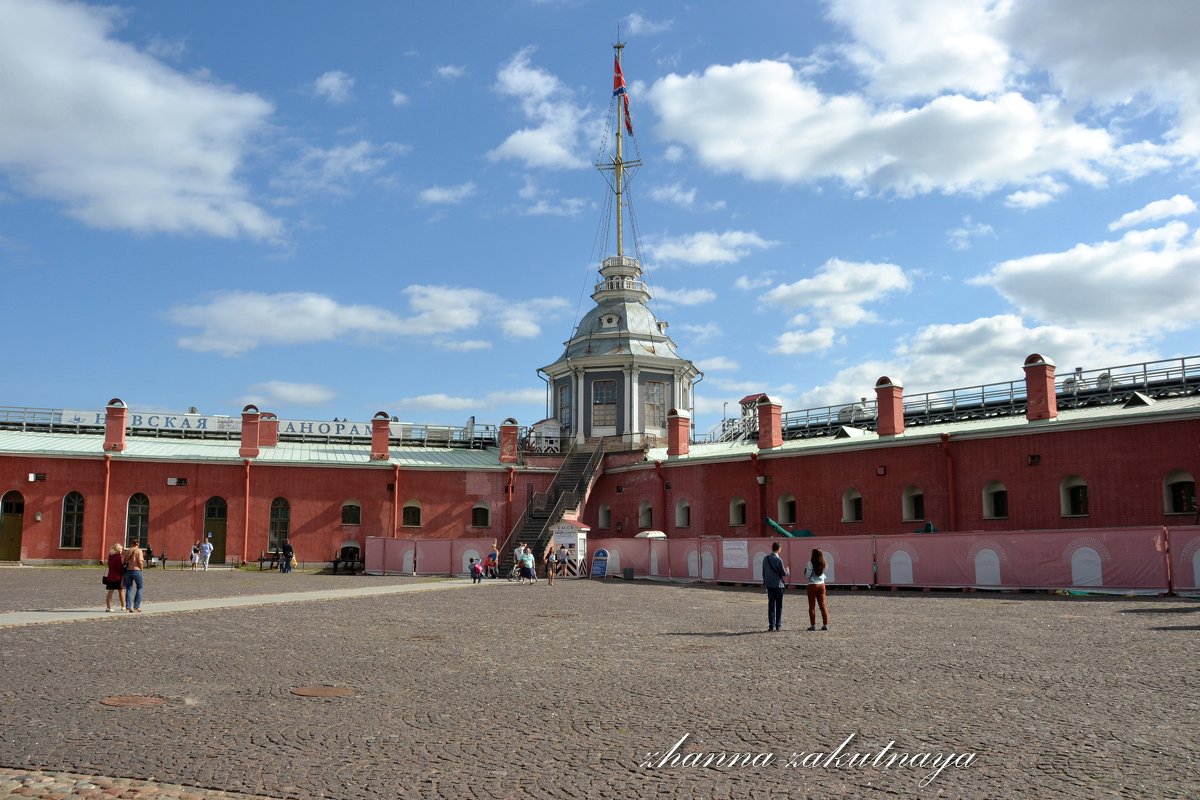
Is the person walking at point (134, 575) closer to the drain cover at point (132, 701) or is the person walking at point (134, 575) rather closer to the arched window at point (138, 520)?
the drain cover at point (132, 701)

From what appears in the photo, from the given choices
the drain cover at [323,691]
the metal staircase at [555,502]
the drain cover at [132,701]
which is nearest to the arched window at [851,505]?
the metal staircase at [555,502]

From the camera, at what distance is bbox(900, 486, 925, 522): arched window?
31500mm

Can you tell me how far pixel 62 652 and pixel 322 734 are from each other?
7098 millimetres

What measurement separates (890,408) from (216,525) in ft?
88.5

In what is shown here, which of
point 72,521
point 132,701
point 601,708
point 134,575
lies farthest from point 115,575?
point 72,521

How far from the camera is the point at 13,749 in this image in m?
7.76

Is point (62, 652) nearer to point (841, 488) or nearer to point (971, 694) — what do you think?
point (971, 694)

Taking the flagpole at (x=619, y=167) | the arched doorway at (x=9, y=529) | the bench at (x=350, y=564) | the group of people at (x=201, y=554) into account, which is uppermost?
the flagpole at (x=619, y=167)

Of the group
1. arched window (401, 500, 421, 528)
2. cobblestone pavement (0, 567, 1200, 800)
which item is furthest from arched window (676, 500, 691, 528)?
cobblestone pavement (0, 567, 1200, 800)

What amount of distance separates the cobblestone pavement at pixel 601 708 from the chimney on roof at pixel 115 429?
78.9 ft

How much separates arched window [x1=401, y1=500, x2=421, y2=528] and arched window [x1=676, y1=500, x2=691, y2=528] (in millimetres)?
11548

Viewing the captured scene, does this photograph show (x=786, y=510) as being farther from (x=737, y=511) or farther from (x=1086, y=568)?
(x=1086, y=568)

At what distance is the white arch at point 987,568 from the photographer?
25.0 meters

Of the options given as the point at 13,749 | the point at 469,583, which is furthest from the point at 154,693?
the point at 469,583
